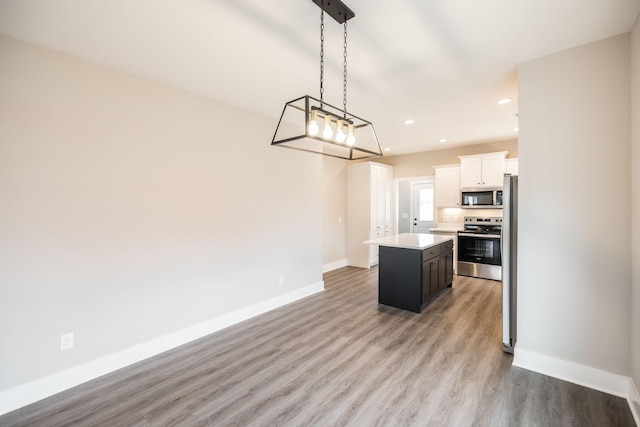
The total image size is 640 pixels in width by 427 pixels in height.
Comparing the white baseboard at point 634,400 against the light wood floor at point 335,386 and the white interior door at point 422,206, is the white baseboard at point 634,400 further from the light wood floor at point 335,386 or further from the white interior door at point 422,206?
the white interior door at point 422,206

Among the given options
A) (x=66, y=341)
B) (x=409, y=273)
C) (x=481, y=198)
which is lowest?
(x=66, y=341)

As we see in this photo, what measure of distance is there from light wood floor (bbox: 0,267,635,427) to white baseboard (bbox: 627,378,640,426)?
5cm

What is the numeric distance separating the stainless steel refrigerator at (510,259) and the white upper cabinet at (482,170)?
A: 2962mm

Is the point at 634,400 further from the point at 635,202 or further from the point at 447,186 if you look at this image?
the point at 447,186

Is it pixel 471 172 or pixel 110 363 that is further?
pixel 471 172

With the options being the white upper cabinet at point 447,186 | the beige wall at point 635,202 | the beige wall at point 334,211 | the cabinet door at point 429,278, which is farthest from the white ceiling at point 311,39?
the beige wall at point 334,211

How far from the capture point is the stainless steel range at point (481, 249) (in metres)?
5.22

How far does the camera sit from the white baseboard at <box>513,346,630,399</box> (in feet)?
6.95

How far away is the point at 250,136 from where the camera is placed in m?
3.71

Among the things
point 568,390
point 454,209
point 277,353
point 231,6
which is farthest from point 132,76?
point 454,209

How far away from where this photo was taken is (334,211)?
21.1 feet

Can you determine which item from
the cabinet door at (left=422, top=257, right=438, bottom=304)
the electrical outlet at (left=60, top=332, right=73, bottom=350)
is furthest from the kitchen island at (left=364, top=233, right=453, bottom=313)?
the electrical outlet at (left=60, top=332, right=73, bottom=350)

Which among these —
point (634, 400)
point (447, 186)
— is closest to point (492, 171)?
point (447, 186)

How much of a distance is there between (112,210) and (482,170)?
19.4 feet
